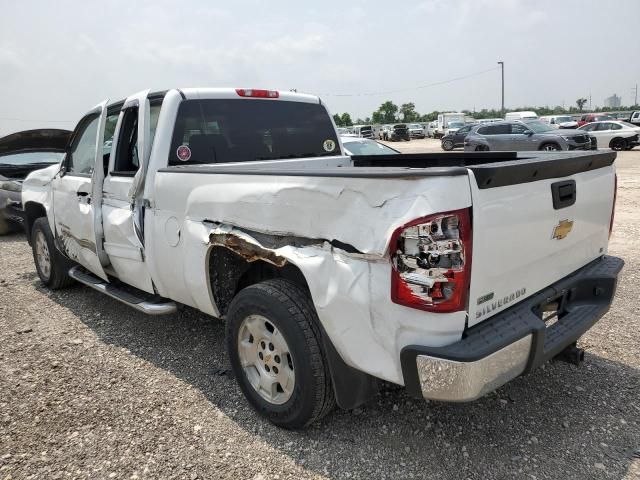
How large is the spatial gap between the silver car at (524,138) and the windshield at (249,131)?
15.7 metres

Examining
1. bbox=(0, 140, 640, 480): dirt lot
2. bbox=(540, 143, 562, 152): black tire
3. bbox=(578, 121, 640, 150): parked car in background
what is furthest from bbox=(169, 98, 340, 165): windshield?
bbox=(578, 121, 640, 150): parked car in background

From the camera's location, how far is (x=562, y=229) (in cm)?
279

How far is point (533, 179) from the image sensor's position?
2516mm

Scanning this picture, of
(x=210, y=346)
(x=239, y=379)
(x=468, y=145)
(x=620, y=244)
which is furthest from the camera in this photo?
(x=468, y=145)

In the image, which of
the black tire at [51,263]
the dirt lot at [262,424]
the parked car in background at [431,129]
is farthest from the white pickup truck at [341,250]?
the parked car in background at [431,129]

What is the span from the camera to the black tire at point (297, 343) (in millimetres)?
2648

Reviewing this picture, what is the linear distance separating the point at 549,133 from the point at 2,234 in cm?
A: 1896

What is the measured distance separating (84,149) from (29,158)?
5813 millimetres

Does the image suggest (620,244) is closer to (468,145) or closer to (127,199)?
(127,199)

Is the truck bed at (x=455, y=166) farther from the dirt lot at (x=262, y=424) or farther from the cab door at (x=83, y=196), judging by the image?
the dirt lot at (x=262, y=424)

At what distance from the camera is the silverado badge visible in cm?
274

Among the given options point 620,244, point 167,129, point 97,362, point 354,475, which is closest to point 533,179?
point 354,475

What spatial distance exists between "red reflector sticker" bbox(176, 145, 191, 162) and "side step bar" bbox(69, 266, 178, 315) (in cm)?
107

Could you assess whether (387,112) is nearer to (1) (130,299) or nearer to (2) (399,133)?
Result: (2) (399,133)
